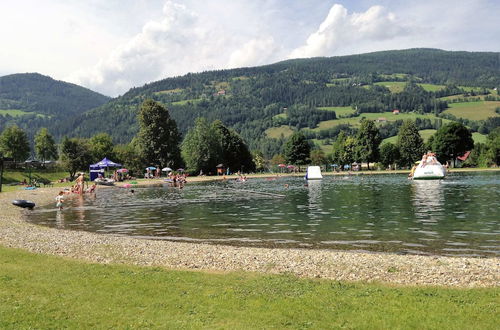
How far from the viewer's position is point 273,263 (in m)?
15.6

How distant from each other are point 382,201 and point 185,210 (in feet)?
64.7

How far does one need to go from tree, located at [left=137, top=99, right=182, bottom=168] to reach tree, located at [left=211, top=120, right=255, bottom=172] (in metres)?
15.9

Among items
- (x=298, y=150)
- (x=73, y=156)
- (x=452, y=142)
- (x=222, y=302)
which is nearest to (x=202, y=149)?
(x=73, y=156)

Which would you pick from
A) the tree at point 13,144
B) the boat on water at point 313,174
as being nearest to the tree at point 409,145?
the boat on water at point 313,174

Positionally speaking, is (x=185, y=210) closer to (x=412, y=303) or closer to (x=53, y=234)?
(x=53, y=234)

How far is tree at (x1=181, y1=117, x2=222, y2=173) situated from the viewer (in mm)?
119312

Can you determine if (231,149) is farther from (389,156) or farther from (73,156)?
(389,156)

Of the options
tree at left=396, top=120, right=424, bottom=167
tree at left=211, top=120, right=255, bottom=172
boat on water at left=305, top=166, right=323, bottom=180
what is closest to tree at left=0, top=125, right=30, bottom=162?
tree at left=211, top=120, right=255, bottom=172

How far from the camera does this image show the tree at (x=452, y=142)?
413 feet

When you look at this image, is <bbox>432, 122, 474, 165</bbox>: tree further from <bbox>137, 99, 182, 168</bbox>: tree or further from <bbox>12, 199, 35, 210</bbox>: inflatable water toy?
<bbox>12, 199, 35, 210</bbox>: inflatable water toy

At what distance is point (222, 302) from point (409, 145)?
134588 mm

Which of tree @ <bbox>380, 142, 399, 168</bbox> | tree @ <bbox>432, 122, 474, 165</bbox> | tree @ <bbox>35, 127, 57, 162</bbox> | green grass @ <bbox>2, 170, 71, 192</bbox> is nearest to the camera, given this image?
green grass @ <bbox>2, 170, 71, 192</bbox>

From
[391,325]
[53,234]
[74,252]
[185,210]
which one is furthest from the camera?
[185,210]

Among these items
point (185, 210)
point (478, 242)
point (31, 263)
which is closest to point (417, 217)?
point (478, 242)
